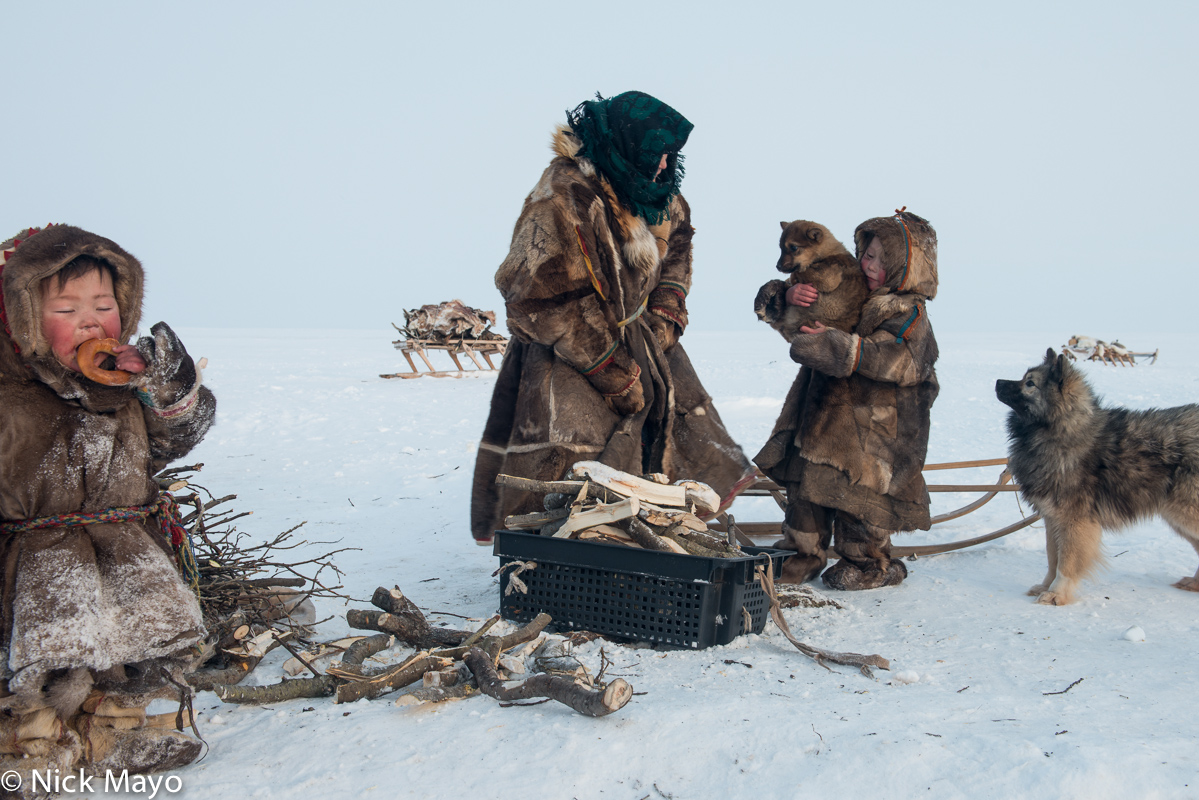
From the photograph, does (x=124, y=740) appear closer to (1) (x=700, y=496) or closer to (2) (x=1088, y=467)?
(1) (x=700, y=496)

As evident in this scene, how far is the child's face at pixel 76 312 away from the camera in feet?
6.45

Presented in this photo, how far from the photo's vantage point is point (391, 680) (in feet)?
7.90

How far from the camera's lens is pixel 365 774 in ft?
6.44

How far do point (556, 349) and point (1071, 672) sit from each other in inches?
84.3

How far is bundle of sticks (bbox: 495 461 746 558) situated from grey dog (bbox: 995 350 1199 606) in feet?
5.16

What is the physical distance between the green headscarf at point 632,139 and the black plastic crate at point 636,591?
148cm

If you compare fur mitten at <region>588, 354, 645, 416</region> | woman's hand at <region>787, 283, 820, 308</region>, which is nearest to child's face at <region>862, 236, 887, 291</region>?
woman's hand at <region>787, 283, 820, 308</region>

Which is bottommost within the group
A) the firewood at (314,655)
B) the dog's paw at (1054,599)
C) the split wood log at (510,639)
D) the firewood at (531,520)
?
the firewood at (314,655)

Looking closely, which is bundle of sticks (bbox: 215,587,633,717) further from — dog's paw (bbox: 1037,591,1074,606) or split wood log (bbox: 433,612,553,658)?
dog's paw (bbox: 1037,591,1074,606)

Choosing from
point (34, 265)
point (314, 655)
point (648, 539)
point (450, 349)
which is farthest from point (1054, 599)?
point (450, 349)

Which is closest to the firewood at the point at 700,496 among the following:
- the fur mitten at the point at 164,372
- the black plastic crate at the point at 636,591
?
the black plastic crate at the point at 636,591

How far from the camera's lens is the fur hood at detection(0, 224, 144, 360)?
1.90 metres

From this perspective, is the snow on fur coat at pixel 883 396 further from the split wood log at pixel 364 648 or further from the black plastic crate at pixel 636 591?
the split wood log at pixel 364 648

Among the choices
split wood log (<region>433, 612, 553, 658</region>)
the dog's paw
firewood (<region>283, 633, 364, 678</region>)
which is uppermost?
the dog's paw
